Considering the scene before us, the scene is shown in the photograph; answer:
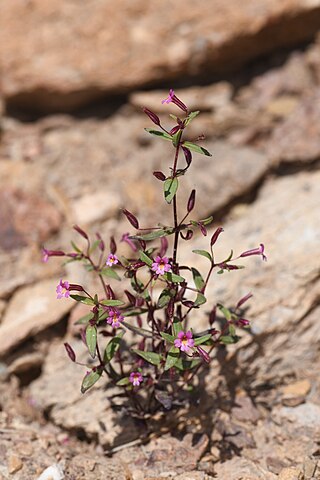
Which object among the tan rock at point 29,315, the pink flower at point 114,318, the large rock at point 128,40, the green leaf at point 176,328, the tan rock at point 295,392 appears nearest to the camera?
the pink flower at point 114,318

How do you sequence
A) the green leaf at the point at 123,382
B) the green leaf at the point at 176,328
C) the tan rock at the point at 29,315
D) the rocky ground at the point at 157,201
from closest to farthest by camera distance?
the green leaf at the point at 176,328, the green leaf at the point at 123,382, the rocky ground at the point at 157,201, the tan rock at the point at 29,315

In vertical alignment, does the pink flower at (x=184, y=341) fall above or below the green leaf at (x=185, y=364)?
below

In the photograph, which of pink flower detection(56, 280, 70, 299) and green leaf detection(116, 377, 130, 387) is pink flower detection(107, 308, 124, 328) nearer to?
pink flower detection(56, 280, 70, 299)

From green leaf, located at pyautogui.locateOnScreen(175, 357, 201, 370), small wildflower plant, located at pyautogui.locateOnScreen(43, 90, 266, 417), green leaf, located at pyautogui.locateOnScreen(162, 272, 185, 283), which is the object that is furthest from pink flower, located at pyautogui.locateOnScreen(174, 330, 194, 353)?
green leaf, located at pyautogui.locateOnScreen(175, 357, 201, 370)

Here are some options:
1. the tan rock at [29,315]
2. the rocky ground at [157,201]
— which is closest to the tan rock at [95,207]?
the rocky ground at [157,201]

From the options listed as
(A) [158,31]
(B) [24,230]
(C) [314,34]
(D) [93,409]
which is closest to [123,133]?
(A) [158,31]

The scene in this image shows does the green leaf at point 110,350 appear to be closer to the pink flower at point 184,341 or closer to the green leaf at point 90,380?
the green leaf at point 90,380

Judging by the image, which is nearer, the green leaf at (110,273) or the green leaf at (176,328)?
the green leaf at (176,328)

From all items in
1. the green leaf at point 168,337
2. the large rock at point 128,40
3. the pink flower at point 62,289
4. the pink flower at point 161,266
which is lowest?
the green leaf at point 168,337
